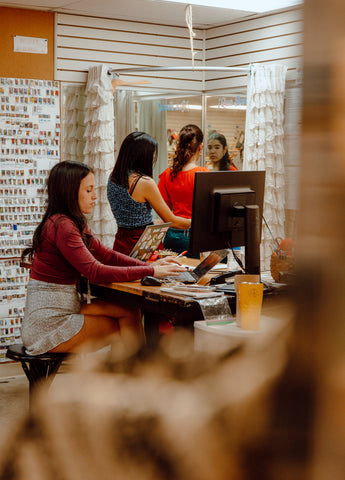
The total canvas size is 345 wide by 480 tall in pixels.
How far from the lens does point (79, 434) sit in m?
0.30

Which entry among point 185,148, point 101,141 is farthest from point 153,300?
point 101,141

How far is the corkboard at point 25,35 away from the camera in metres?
4.33

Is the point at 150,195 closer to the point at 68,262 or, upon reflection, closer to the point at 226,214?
the point at 68,262

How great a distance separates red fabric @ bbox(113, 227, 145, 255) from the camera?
139 inches

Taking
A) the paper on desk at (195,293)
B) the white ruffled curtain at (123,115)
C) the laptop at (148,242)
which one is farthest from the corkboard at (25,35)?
the paper on desk at (195,293)

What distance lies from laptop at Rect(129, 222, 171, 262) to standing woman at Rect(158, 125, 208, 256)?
2.29ft

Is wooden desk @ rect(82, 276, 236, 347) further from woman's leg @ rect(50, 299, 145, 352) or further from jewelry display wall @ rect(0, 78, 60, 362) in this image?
jewelry display wall @ rect(0, 78, 60, 362)

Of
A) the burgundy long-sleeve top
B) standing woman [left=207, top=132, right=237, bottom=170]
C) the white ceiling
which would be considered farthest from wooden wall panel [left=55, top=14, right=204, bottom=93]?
the burgundy long-sleeve top

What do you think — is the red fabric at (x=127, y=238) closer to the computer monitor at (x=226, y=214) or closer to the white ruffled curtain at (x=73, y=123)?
the computer monitor at (x=226, y=214)

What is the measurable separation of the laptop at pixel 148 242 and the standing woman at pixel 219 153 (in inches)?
71.7

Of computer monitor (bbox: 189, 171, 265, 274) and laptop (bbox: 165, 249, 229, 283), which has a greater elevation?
computer monitor (bbox: 189, 171, 265, 274)

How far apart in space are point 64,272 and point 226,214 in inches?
31.2

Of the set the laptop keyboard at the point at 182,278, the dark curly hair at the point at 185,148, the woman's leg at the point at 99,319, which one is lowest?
the woman's leg at the point at 99,319

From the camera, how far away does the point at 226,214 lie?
2.60m
